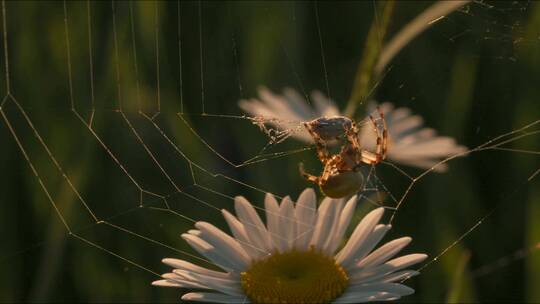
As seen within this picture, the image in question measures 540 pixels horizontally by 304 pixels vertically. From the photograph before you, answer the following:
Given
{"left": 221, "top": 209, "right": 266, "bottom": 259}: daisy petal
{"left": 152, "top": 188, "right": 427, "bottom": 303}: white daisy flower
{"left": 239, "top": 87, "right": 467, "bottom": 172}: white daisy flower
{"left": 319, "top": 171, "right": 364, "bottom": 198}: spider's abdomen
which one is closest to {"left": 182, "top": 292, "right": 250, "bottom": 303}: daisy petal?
{"left": 152, "top": 188, "right": 427, "bottom": 303}: white daisy flower

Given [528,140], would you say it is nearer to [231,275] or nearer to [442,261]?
[442,261]

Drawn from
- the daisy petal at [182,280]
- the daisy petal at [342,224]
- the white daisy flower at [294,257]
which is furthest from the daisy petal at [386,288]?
the daisy petal at [182,280]

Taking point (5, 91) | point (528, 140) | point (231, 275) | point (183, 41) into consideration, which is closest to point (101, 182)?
point (5, 91)

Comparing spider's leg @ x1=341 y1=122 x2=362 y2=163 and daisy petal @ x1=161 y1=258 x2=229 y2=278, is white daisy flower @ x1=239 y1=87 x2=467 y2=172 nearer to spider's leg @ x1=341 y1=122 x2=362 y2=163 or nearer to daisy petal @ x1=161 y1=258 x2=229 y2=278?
spider's leg @ x1=341 y1=122 x2=362 y2=163

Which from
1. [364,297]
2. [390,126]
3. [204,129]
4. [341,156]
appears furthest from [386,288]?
[204,129]

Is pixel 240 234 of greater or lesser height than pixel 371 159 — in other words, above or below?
below

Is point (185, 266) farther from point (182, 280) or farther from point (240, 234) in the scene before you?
point (240, 234)

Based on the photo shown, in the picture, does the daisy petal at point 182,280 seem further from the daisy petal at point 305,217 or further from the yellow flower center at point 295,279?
the daisy petal at point 305,217
